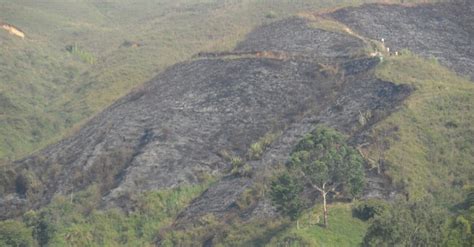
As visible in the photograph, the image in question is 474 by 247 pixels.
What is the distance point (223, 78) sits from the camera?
2179 inches

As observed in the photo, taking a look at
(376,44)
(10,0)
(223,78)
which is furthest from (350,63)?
(10,0)

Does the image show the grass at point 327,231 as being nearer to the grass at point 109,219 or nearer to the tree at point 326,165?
the tree at point 326,165

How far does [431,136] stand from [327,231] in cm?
930

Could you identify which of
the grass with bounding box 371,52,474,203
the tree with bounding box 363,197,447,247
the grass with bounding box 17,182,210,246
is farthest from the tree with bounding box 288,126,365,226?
the grass with bounding box 17,182,210,246

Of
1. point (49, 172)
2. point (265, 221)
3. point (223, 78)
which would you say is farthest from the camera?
point (223, 78)

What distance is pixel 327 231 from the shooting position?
35000mm

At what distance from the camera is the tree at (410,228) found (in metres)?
29.4

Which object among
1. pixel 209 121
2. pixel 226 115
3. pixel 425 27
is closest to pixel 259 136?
pixel 226 115

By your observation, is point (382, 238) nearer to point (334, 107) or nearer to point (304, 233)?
point (304, 233)

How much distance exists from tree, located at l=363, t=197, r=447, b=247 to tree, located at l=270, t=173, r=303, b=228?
5.75m

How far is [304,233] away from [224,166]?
12.5 m

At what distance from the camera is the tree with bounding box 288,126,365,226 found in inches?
1422

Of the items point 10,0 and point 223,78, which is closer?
point 223,78

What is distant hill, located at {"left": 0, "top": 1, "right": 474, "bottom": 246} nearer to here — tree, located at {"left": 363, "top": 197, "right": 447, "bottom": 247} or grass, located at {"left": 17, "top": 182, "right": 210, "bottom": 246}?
grass, located at {"left": 17, "top": 182, "right": 210, "bottom": 246}
